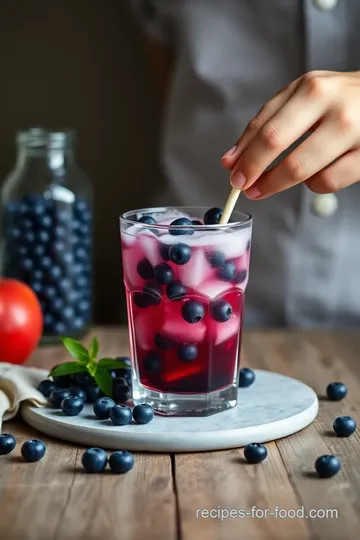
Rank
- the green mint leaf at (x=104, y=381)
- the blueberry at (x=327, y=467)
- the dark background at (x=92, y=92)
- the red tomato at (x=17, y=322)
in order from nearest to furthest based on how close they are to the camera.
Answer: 1. the blueberry at (x=327, y=467)
2. the green mint leaf at (x=104, y=381)
3. the red tomato at (x=17, y=322)
4. the dark background at (x=92, y=92)

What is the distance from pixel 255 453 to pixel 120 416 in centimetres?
18

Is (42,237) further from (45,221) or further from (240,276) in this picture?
(240,276)

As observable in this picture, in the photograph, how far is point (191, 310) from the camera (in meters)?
1.11

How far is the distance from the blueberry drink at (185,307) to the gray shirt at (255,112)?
0.64 m

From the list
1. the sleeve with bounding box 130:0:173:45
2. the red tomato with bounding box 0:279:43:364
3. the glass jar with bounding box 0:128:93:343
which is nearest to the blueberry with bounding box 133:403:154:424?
the red tomato with bounding box 0:279:43:364

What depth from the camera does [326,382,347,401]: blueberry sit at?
1291 millimetres

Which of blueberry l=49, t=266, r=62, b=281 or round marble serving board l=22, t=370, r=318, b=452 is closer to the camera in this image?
round marble serving board l=22, t=370, r=318, b=452

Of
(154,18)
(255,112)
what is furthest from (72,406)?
(154,18)

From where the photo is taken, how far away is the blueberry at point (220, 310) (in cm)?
113

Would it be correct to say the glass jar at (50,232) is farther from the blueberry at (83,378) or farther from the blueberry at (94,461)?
the blueberry at (94,461)

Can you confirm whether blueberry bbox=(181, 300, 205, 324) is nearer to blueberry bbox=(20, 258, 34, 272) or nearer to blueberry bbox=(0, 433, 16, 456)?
blueberry bbox=(0, 433, 16, 456)

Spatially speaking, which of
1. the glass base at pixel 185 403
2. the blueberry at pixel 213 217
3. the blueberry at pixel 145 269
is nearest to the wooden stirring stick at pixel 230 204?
the blueberry at pixel 213 217

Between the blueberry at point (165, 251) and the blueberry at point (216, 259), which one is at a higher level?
the blueberry at point (165, 251)

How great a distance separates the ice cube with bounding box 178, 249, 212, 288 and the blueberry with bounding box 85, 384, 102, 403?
22 centimetres
